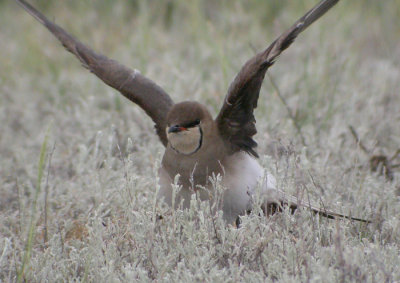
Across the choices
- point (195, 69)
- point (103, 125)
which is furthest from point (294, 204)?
point (195, 69)

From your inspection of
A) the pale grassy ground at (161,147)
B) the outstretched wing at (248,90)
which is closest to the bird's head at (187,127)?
the outstretched wing at (248,90)

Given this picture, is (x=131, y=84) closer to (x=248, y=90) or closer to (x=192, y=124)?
(x=192, y=124)

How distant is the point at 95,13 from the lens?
23.3 ft

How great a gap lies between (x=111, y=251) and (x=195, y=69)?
3.05m

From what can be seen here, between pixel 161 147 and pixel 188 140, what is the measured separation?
93 cm

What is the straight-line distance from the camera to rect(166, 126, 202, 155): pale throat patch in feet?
11.6

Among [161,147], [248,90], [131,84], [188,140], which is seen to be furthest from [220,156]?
[161,147]

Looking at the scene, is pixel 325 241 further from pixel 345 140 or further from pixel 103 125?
pixel 103 125

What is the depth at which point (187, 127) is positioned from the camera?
3549 millimetres

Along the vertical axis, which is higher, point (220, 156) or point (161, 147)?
point (161, 147)

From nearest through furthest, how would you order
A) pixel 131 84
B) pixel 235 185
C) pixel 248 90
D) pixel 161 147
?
pixel 248 90 → pixel 235 185 → pixel 131 84 → pixel 161 147

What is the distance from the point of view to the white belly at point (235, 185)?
344 centimetres

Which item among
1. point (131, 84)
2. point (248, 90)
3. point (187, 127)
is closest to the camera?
point (248, 90)

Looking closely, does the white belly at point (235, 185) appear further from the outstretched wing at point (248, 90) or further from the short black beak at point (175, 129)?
the short black beak at point (175, 129)
